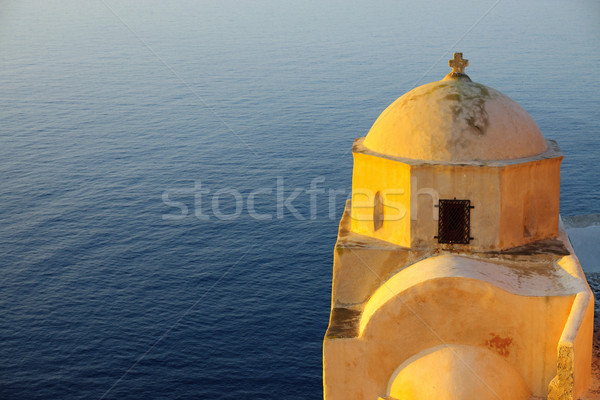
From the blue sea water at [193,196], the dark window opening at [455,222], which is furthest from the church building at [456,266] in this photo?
the blue sea water at [193,196]

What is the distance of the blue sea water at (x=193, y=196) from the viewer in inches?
1355

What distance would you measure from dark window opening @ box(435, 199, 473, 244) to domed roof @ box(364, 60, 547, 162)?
903 millimetres

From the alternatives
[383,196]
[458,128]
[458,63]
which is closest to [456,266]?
[383,196]

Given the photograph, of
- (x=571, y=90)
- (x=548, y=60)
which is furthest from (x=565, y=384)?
(x=548, y=60)

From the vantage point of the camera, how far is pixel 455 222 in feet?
43.4

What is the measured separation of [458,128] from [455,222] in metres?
1.89

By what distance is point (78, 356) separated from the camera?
1368 inches

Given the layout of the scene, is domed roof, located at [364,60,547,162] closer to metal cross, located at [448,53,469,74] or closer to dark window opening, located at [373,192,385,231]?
metal cross, located at [448,53,469,74]

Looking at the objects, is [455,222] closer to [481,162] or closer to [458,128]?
[481,162]

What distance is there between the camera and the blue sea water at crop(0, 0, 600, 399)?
34406mm

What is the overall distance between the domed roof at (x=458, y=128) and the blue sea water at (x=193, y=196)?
20.5 meters

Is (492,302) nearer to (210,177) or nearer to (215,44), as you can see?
(210,177)

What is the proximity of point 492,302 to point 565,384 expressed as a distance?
1757mm

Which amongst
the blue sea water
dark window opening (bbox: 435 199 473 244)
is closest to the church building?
dark window opening (bbox: 435 199 473 244)
